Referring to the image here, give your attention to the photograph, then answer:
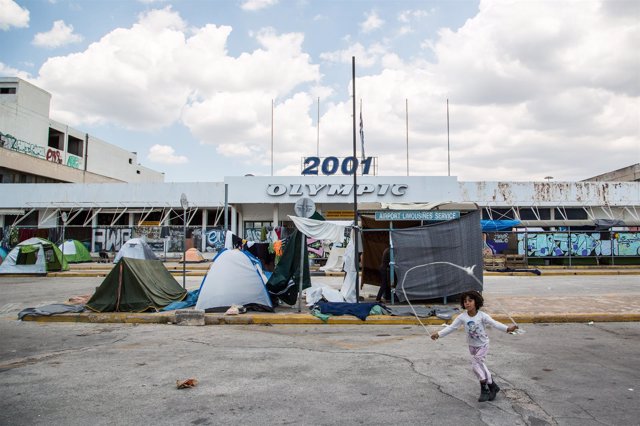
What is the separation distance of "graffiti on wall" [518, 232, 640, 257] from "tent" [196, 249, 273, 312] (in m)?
18.0

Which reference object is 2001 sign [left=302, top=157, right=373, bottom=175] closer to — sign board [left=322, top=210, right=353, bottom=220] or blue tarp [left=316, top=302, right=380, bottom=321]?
sign board [left=322, top=210, right=353, bottom=220]

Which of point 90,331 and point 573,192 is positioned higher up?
point 573,192

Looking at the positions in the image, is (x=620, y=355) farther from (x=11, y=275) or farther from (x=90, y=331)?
(x=11, y=275)

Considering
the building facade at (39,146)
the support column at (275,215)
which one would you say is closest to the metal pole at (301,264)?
the support column at (275,215)

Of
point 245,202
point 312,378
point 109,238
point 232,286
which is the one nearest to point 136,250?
point 109,238

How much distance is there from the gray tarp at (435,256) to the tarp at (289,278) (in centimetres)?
241

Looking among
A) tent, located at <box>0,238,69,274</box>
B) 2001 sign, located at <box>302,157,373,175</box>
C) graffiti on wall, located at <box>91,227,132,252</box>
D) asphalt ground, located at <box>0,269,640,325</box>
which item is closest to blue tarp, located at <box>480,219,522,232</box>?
asphalt ground, located at <box>0,269,640,325</box>

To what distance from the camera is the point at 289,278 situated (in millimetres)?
11531

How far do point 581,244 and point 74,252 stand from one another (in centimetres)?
2849

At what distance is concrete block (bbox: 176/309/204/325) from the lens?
9.93m

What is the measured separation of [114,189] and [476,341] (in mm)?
32945

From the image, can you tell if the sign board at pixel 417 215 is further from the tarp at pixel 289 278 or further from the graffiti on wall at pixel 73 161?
the graffiti on wall at pixel 73 161

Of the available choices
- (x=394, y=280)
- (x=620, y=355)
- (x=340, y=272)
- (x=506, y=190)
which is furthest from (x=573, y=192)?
(x=620, y=355)

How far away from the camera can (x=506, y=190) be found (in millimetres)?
32844
